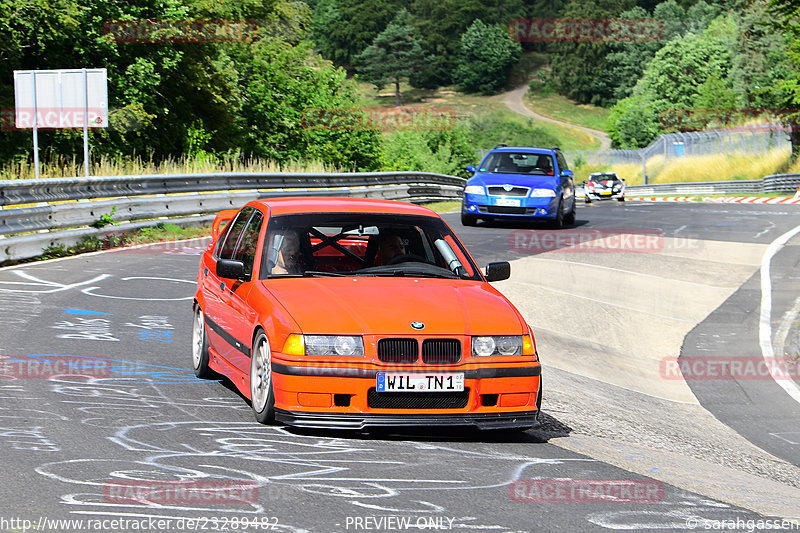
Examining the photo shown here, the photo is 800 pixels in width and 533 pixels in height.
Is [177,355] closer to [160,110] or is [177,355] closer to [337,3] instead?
[160,110]

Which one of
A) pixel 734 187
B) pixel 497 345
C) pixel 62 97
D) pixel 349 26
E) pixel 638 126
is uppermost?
pixel 349 26

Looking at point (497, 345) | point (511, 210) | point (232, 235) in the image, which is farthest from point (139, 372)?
point (511, 210)

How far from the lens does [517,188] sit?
23547 millimetres

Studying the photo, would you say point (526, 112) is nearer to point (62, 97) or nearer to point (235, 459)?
point (62, 97)

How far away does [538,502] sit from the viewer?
5152 mm

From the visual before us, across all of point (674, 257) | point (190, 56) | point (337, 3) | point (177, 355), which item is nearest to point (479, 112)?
point (337, 3)

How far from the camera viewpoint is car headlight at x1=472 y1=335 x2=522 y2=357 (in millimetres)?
6457

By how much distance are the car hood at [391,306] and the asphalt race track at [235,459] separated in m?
0.70

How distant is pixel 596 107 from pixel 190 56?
132 m

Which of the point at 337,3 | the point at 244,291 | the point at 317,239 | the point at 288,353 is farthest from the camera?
the point at 337,3

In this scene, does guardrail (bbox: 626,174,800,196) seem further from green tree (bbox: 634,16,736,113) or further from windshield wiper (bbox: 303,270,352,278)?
green tree (bbox: 634,16,736,113)

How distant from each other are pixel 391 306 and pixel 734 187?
159ft

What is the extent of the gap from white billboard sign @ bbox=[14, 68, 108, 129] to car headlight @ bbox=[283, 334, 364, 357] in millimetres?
16107

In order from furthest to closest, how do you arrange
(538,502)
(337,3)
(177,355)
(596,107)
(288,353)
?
(337,3) < (596,107) < (177,355) < (288,353) < (538,502)
